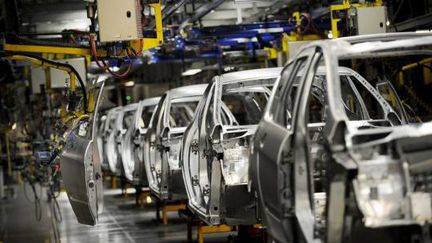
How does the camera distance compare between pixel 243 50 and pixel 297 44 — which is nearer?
pixel 297 44

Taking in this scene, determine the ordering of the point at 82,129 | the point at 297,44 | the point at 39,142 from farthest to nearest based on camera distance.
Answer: the point at 39,142 → the point at 297,44 → the point at 82,129

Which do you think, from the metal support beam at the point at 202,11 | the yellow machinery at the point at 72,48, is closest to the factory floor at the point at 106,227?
the yellow machinery at the point at 72,48

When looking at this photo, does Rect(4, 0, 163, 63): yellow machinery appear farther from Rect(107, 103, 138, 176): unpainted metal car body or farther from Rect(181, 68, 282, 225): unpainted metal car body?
Rect(107, 103, 138, 176): unpainted metal car body

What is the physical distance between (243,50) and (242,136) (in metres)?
9.15

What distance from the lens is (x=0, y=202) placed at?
21.2 meters

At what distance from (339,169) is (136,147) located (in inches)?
405

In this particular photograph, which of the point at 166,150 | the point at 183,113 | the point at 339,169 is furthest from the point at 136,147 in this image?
the point at 339,169

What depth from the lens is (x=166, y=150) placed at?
12109 millimetres

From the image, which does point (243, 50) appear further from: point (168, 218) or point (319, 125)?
point (319, 125)

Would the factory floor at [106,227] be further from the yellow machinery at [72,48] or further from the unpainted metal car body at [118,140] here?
the yellow machinery at [72,48]

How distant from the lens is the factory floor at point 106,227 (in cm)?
1238

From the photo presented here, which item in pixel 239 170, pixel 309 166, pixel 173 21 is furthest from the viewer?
pixel 173 21

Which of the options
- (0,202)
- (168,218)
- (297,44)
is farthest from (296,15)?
(0,202)

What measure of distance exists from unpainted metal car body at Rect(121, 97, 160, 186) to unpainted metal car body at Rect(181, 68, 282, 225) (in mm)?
5098
